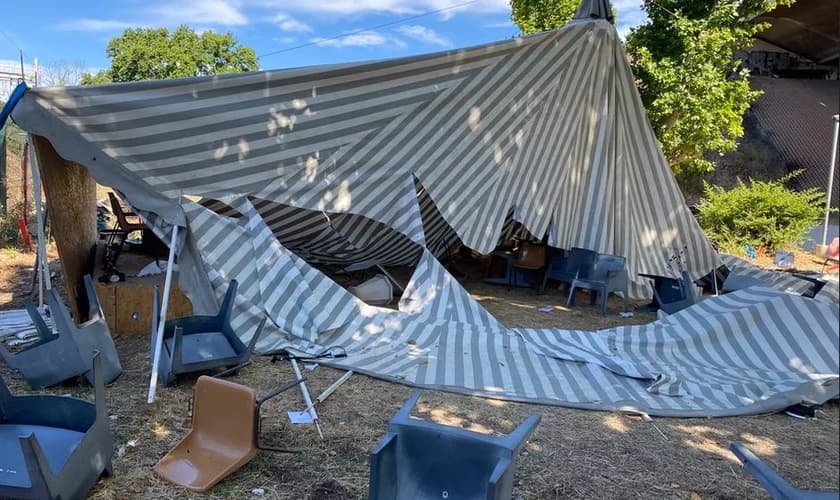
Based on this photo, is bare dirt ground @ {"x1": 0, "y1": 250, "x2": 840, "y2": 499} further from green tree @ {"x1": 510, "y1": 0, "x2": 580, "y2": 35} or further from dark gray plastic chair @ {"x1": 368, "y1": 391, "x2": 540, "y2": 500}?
green tree @ {"x1": 510, "y1": 0, "x2": 580, "y2": 35}

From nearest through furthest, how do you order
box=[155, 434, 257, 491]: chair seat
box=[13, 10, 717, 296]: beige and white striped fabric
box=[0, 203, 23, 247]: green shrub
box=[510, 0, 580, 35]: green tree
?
box=[155, 434, 257, 491]: chair seat < box=[13, 10, 717, 296]: beige and white striped fabric < box=[0, 203, 23, 247]: green shrub < box=[510, 0, 580, 35]: green tree

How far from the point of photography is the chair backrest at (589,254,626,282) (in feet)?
20.9

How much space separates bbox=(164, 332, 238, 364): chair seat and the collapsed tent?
1.17 feet

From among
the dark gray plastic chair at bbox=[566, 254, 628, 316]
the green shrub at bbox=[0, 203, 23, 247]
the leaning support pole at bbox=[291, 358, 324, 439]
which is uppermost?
the green shrub at bbox=[0, 203, 23, 247]

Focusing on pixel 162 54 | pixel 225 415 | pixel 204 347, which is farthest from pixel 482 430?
pixel 162 54

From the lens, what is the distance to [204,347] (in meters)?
3.81

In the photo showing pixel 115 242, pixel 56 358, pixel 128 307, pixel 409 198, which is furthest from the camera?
pixel 115 242

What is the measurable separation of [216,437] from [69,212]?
3.13 m

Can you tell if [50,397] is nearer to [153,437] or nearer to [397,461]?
[153,437]

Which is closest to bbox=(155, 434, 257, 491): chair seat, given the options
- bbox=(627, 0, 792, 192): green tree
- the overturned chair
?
the overturned chair

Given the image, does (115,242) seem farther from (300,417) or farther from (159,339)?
(300,417)

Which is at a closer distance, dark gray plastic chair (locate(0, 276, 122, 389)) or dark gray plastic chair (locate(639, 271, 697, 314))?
dark gray plastic chair (locate(0, 276, 122, 389))

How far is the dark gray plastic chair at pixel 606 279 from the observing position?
20.7 feet

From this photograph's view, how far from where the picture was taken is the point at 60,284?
6066 millimetres
